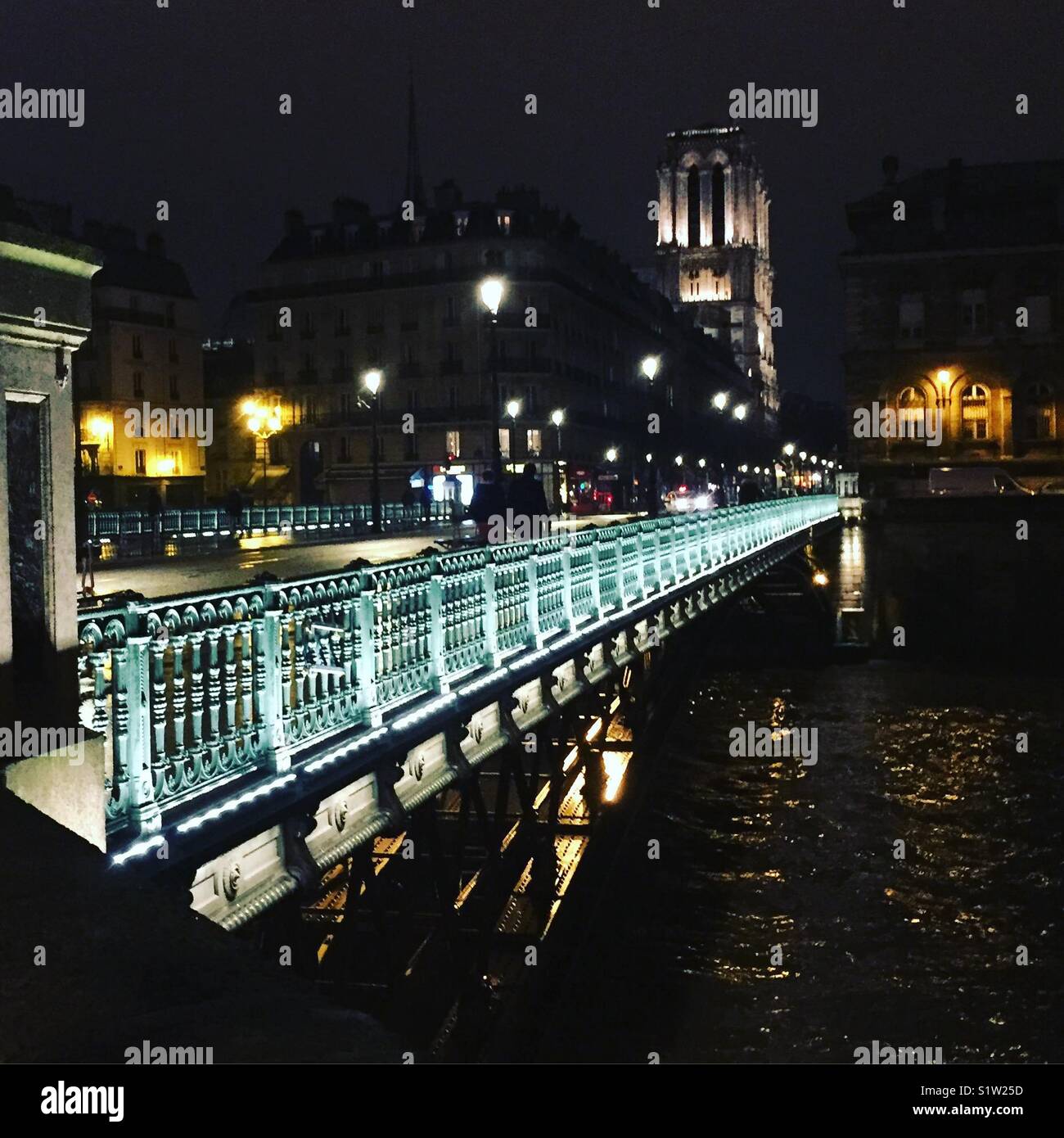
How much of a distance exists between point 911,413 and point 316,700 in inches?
2569

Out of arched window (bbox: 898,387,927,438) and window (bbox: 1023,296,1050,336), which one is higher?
window (bbox: 1023,296,1050,336)

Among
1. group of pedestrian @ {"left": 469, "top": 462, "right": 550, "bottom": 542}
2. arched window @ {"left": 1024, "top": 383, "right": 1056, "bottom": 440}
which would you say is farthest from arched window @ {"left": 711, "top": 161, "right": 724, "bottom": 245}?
group of pedestrian @ {"left": 469, "top": 462, "right": 550, "bottom": 542}

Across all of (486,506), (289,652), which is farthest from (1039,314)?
(289,652)

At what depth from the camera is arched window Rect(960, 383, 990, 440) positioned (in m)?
68.8

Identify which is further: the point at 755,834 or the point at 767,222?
the point at 767,222

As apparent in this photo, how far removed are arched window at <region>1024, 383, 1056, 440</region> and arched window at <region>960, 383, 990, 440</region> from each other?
1779 mm

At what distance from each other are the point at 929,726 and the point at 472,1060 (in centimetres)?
2021

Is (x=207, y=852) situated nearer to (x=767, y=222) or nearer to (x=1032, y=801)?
(x=1032, y=801)

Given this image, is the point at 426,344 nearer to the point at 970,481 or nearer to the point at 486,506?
the point at 970,481

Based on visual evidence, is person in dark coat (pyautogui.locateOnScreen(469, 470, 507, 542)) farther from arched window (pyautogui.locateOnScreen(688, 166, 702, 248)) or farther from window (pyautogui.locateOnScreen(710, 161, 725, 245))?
window (pyautogui.locateOnScreen(710, 161, 725, 245))

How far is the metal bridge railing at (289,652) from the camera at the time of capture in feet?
21.5

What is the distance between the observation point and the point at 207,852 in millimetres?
6578

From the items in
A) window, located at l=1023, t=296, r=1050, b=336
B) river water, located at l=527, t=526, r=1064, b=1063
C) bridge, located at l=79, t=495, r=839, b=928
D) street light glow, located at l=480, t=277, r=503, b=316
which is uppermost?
window, located at l=1023, t=296, r=1050, b=336

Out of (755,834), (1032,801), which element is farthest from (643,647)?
(1032,801)
